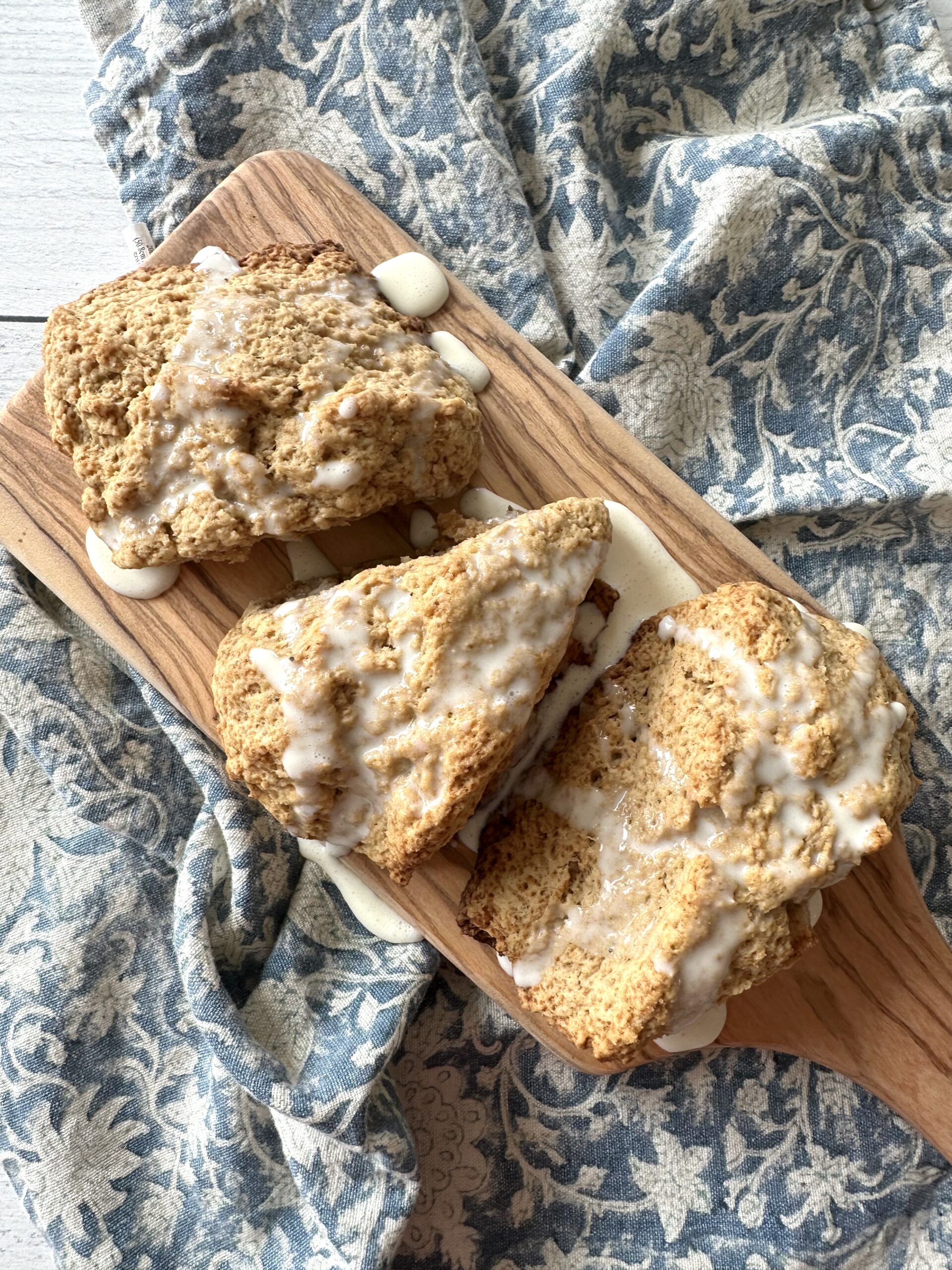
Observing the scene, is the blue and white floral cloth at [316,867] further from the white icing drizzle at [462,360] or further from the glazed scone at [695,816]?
the glazed scone at [695,816]

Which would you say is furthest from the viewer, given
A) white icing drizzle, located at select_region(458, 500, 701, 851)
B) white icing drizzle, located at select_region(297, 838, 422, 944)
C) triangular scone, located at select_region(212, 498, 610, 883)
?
white icing drizzle, located at select_region(297, 838, 422, 944)

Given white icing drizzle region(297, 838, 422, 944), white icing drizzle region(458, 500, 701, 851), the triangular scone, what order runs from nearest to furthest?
the triangular scone
white icing drizzle region(458, 500, 701, 851)
white icing drizzle region(297, 838, 422, 944)

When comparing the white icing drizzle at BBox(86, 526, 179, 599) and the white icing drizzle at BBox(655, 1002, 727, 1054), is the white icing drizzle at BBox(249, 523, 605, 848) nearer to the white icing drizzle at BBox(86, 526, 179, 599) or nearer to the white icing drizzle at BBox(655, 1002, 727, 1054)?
the white icing drizzle at BBox(86, 526, 179, 599)

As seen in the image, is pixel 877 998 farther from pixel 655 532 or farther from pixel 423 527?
pixel 423 527

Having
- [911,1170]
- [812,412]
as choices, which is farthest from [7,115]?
[911,1170]

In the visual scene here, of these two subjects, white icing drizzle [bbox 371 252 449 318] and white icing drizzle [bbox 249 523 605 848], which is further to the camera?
white icing drizzle [bbox 371 252 449 318]

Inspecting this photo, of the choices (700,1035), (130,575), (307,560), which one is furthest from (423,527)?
(700,1035)

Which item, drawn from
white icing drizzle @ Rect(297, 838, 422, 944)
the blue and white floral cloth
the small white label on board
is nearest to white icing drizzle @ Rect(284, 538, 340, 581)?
the blue and white floral cloth
